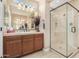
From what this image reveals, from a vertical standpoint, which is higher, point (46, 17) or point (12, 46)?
point (46, 17)

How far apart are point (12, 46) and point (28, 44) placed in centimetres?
75

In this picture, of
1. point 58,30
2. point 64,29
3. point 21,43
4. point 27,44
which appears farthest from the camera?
point 58,30

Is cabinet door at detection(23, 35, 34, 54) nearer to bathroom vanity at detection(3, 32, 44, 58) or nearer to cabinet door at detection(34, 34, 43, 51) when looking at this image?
bathroom vanity at detection(3, 32, 44, 58)

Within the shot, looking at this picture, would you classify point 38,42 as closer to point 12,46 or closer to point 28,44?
point 28,44

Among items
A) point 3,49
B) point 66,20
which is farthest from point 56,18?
point 3,49

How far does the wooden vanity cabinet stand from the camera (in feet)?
12.2

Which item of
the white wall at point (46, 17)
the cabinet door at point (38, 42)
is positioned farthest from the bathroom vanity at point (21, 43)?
the white wall at point (46, 17)

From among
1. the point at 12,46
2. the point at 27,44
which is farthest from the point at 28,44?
the point at 12,46

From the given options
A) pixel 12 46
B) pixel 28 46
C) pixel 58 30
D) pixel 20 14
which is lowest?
pixel 28 46

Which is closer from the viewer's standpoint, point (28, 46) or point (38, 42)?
point (28, 46)

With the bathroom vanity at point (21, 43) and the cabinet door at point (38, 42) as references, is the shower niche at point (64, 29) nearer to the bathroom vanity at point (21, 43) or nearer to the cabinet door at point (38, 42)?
the cabinet door at point (38, 42)

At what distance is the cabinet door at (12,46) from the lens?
3.12 metres

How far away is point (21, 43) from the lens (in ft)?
11.8

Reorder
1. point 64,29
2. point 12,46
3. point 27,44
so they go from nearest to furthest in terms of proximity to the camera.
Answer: point 12,46, point 27,44, point 64,29
